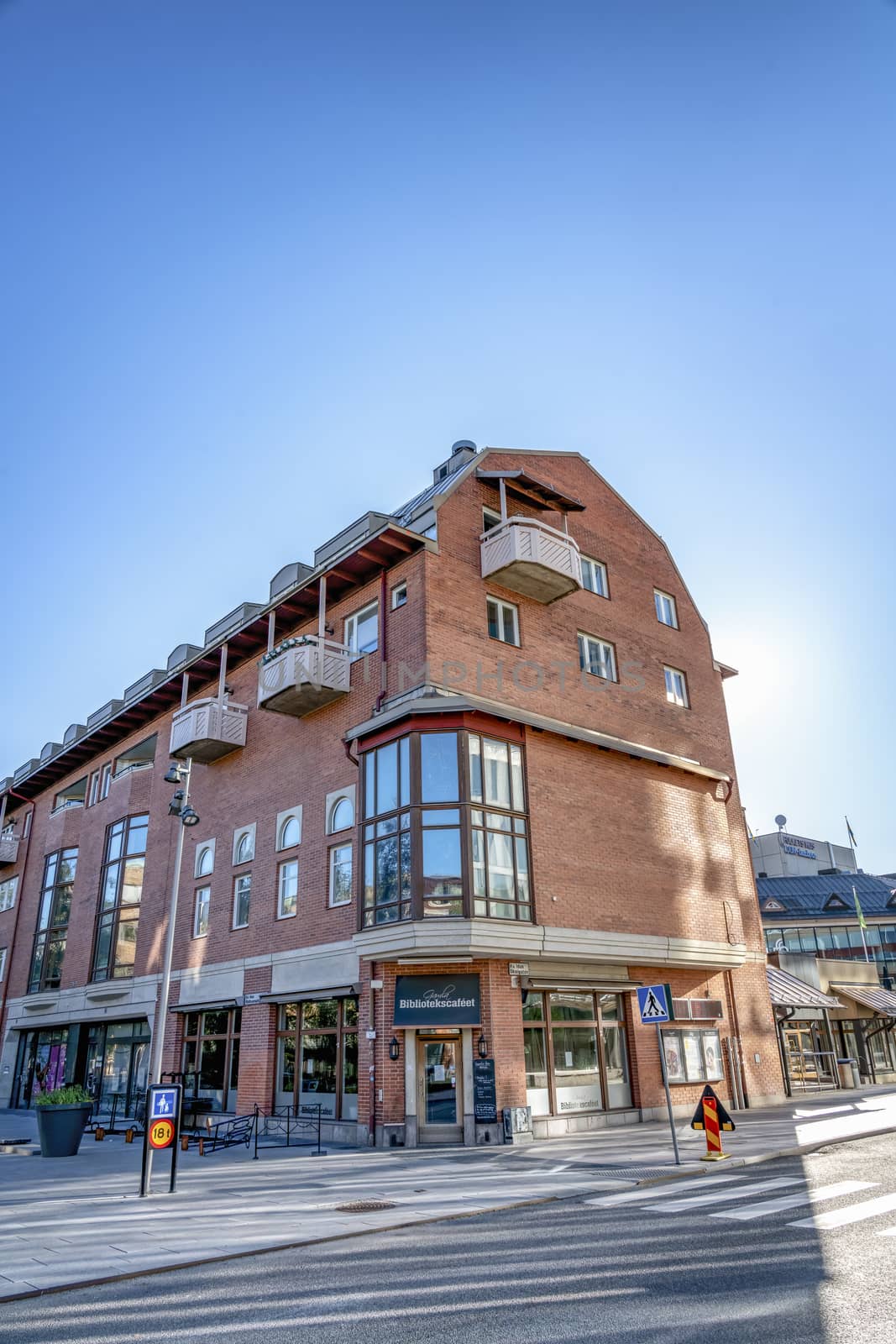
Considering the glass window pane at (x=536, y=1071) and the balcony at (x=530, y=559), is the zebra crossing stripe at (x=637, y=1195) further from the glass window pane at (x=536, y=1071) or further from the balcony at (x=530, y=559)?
the balcony at (x=530, y=559)

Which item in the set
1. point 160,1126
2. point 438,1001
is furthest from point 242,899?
point 160,1126

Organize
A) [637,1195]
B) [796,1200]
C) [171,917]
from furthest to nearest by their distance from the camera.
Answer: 1. [171,917]
2. [637,1195]
3. [796,1200]

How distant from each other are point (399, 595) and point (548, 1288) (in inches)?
617

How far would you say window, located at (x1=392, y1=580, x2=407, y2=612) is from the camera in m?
21.3

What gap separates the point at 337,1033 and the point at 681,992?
29.1ft

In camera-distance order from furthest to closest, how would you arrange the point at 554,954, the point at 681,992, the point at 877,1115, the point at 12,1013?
the point at 12,1013 < the point at 681,992 < the point at 877,1115 < the point at 554,954

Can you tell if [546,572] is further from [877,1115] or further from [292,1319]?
[292,1319]

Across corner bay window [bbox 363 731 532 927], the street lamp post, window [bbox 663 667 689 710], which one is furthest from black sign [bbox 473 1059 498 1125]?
window [bbox 663 667 689 710]

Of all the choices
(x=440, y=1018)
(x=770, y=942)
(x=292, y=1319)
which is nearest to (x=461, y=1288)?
(x=292, y=1319)

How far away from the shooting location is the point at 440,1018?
1769cm

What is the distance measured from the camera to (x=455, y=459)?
27.2 m

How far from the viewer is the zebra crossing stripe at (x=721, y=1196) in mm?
10758

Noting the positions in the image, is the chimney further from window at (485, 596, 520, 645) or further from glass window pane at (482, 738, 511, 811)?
glass window pane at (482, 738, 511, 811)

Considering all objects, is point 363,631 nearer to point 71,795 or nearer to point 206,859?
point 206,859
